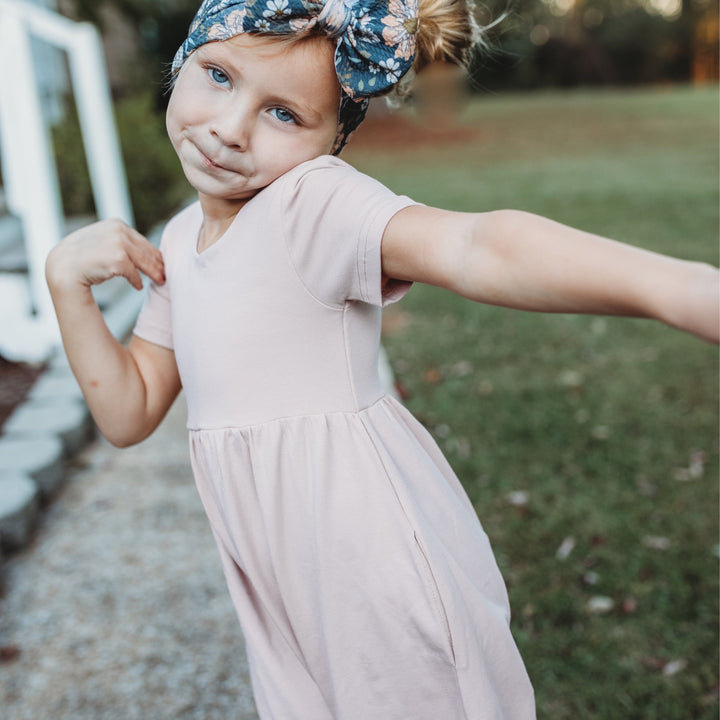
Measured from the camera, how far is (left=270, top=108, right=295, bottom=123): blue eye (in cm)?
120

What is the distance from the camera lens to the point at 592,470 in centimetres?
358

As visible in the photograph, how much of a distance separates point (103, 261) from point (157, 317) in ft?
0.44

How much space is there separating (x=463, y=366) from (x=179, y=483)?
191 cm

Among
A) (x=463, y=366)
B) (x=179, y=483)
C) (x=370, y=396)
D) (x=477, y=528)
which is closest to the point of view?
(x=370, y=396)

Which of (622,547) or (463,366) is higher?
(622,547)

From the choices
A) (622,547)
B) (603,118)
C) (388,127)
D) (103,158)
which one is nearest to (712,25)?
(603,118)

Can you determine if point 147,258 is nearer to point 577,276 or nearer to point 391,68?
point 391,68

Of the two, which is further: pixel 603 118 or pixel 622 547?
pixel 603 118

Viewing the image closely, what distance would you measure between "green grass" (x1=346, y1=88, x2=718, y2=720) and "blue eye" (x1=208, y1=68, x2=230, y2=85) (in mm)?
1862

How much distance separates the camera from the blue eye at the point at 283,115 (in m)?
1.20

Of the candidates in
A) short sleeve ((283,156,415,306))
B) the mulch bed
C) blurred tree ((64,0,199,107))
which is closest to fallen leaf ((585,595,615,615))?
short sleeve ((283,156,415,306))

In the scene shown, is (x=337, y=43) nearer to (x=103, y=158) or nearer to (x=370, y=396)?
(x=370, y=396)

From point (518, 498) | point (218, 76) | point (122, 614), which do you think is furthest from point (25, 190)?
point (218, 76)

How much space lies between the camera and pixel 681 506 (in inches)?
128
